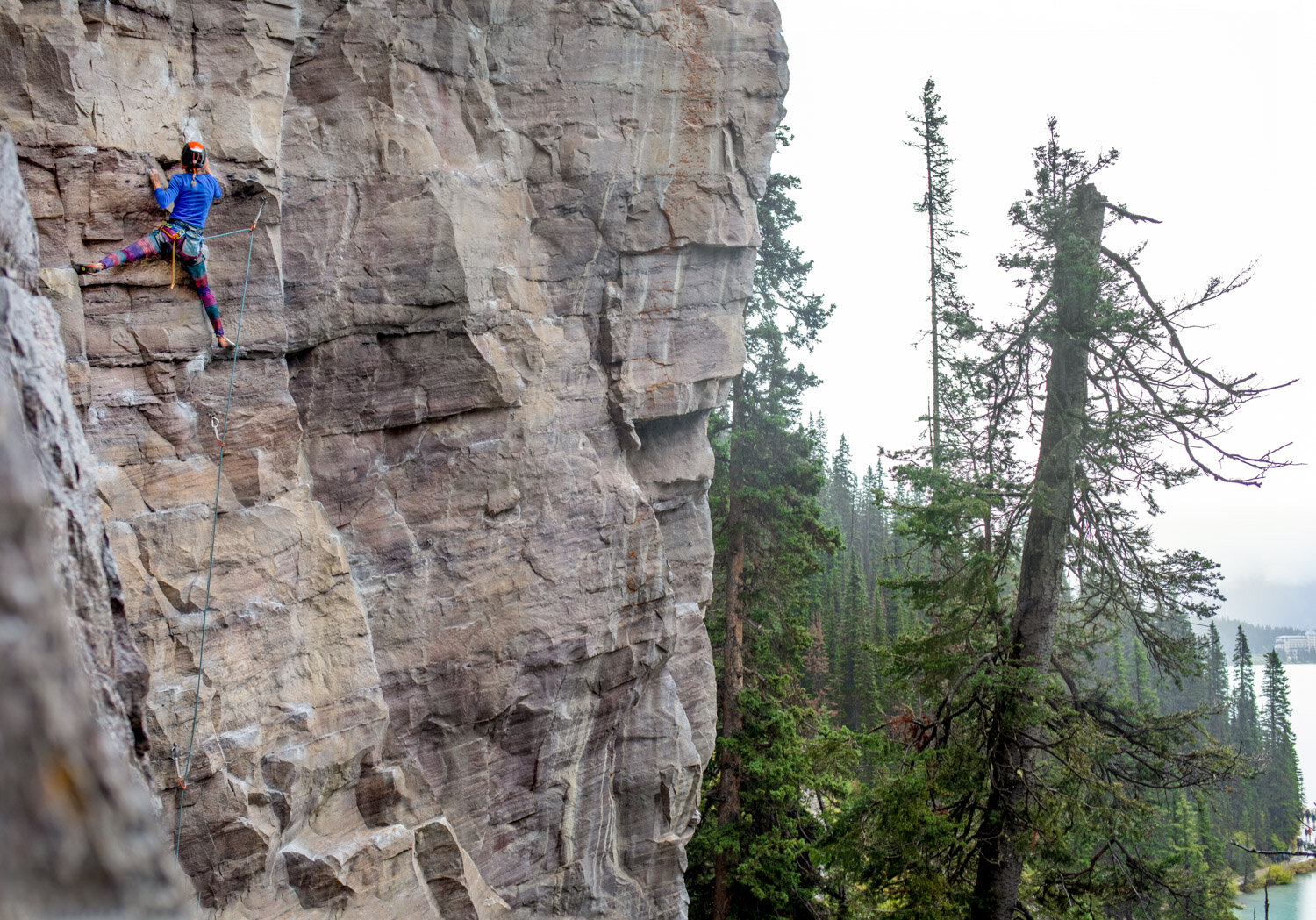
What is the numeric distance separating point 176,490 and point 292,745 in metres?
2.41

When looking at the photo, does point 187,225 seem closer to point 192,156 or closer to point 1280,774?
point 192,156

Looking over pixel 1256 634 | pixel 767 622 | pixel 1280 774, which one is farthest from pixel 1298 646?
pixel 767 622

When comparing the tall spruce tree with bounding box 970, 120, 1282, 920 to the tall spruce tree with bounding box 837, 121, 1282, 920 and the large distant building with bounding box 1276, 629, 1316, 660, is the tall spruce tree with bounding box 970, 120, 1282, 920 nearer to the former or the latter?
the tall spruce tree with bounding box 837, 121, 1282, 920

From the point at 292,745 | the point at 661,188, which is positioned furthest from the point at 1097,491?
the point at 292,745

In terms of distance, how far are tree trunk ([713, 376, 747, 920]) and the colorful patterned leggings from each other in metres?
11.0

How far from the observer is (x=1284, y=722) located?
4462cm

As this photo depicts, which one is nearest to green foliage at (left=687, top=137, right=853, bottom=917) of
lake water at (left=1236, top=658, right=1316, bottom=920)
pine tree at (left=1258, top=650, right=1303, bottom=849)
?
lake water at (left=1236, top=658, right=1316, bottom=920)

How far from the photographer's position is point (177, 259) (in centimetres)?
698

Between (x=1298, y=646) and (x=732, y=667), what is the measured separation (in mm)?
175068

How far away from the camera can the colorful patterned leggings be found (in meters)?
6.62

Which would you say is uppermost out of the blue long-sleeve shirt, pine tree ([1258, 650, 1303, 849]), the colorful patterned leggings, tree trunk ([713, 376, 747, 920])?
the blue long-sleeve shirt

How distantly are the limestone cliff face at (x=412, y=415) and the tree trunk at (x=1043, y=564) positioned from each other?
3.99m

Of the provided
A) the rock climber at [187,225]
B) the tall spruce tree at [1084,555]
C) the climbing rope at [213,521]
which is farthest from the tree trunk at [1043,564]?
the rock climber at [187,225]

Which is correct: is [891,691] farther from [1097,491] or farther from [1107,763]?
[1097,491]
